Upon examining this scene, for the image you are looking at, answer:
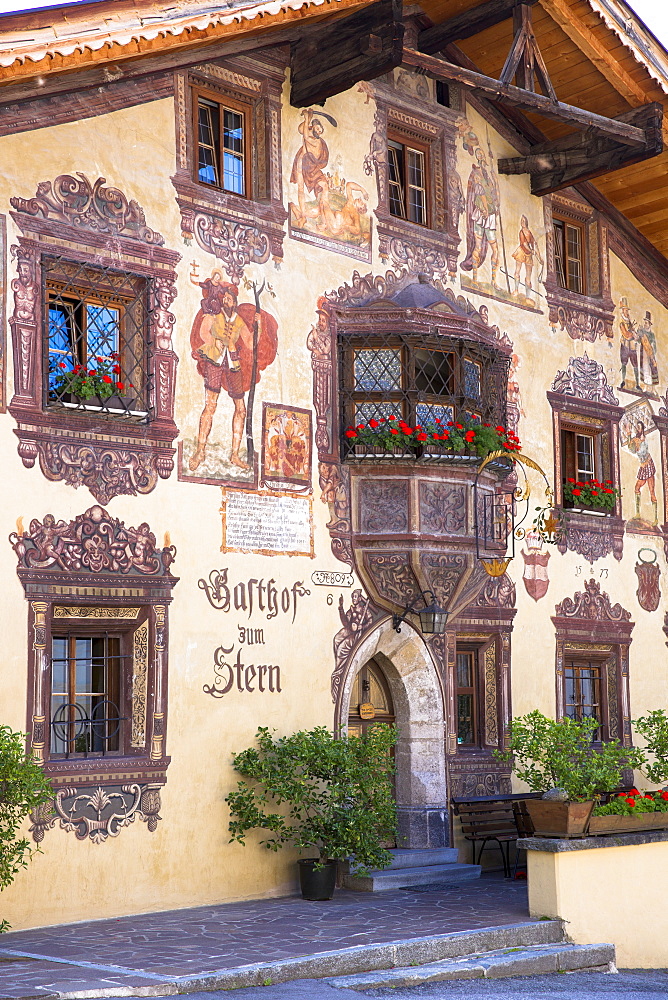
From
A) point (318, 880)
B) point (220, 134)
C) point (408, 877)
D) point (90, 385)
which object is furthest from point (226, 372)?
point (408, 877)

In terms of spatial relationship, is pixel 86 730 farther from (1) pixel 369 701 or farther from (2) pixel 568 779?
(2) pixel 568 779

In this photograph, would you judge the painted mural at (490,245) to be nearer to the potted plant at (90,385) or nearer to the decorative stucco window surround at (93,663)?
the potted plant at (90,385)

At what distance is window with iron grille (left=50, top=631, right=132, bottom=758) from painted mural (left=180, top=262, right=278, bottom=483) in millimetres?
1658

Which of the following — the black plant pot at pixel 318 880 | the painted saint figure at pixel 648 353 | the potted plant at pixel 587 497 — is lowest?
the black plant pot at pixel 318 880

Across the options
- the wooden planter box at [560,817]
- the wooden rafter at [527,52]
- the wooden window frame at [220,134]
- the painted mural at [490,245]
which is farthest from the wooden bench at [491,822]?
the wooden rafter at [527,52]

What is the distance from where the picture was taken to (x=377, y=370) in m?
12.7

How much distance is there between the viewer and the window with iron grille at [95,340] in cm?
1046

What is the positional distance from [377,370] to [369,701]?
3.32m

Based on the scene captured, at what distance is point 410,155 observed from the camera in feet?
46.2

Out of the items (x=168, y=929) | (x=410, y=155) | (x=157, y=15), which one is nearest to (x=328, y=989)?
(x=168, y=929)

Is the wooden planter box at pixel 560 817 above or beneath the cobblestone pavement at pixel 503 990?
above

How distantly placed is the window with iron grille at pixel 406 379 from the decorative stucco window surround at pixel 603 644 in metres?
3.25

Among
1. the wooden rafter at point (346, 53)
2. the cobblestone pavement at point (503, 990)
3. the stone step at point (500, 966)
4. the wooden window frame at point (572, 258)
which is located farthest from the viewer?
the wooden window frame at point (572, 258)

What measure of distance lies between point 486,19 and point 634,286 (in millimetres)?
4219
